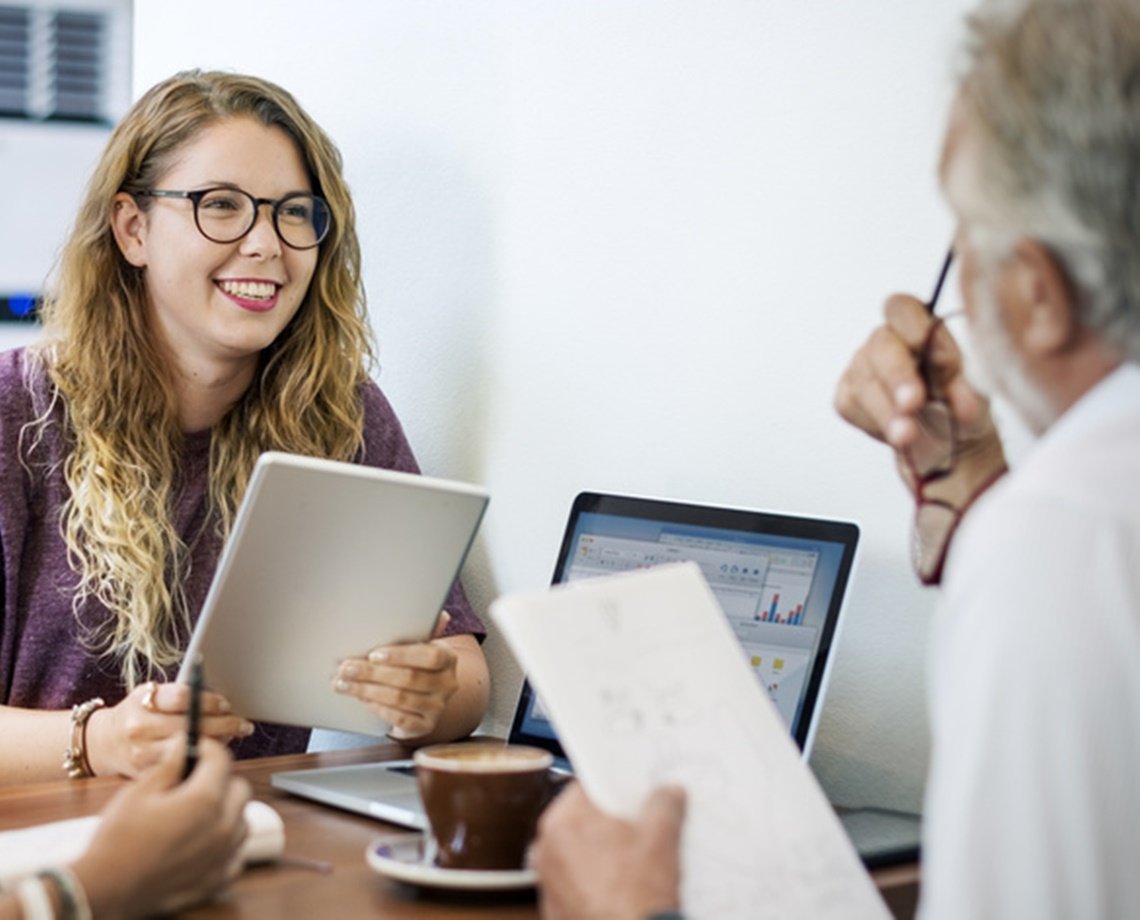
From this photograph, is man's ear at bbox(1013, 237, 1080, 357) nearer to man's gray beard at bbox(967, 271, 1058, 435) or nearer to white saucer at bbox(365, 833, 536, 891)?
man's gray beard at bbox(967, 271, 1058, 435)

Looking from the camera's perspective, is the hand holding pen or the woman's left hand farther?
the woman's left hand

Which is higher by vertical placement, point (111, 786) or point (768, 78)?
point (768, 78)

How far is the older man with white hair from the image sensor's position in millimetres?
818

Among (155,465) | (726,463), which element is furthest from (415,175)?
(726,463)

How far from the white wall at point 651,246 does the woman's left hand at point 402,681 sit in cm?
28

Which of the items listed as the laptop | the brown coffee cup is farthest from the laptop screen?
the brown coffee cup

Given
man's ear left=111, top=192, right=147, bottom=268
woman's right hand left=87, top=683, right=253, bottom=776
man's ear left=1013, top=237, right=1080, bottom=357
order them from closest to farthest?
man's ear left=1013, top=237, right=1080, bottom=357, woman's right hand left=87, top=683, right=253, bottom=776, man's ear left=111, top=192, right=147, bottom=268

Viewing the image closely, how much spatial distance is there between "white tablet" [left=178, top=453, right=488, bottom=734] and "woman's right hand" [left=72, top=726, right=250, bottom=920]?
314mm

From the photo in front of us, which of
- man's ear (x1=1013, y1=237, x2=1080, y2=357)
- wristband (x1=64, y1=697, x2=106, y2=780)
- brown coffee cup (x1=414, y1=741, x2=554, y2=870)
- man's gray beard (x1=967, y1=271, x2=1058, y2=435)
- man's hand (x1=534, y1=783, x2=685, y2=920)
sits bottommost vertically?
wristband (x1=64, y1=697, x2=106, y2=780)

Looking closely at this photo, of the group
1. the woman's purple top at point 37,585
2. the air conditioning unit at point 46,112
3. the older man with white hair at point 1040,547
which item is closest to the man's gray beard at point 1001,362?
the older man with white hair at point 1040,547

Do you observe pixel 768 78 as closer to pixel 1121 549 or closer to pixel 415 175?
pixel 415 175

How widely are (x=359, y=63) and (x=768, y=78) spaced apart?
0.70 meters

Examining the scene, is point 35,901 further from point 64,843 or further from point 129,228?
point 129,228

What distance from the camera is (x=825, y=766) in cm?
155
